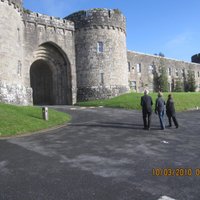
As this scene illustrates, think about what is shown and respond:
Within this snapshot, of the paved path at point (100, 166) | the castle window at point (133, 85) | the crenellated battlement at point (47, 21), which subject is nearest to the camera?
the paved path at point (100, 166)

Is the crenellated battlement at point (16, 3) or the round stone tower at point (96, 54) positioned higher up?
the crenellated battlement at point (16, 3)

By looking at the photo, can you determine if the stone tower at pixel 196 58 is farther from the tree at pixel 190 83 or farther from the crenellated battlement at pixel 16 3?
the crenellated battlement at pixel 16 3

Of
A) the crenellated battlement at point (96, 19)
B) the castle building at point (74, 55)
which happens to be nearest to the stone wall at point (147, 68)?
the castle building at point (74, 55)

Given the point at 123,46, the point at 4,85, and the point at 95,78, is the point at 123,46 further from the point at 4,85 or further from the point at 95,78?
the point at 4,85

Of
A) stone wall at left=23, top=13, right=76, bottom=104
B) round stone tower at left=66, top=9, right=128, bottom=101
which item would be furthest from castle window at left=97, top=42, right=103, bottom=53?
stone wall at left=23, top=13, right=76, bottom=104

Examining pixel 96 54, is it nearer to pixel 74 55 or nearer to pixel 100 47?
pixel 100 47

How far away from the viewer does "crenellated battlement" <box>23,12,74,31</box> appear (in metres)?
26.2

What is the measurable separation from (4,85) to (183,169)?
17710 millimetres

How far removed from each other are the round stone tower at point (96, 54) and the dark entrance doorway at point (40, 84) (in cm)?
497

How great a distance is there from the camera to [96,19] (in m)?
29.7

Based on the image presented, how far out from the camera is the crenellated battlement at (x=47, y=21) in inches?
1030

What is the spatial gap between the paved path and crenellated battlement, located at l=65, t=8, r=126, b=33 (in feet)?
70.5
